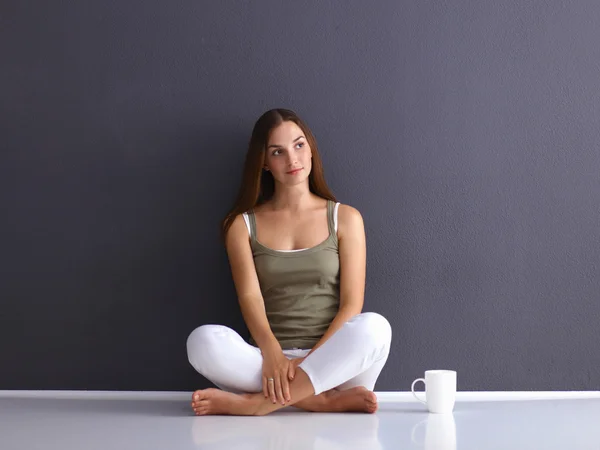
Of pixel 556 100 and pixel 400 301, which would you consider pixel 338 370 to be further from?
pixel 556 100

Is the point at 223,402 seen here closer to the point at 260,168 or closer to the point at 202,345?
the point at 202,345

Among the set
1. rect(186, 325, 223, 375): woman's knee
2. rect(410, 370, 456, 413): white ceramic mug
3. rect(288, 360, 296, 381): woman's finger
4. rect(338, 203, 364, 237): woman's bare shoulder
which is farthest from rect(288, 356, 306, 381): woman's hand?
rect(338, 203, 364, 237): woman's bare shoulder

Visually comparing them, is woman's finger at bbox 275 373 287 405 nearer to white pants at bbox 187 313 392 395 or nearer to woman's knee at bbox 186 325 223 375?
white pants at bbox 187 313 392 395

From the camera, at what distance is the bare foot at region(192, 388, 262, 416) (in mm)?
2061

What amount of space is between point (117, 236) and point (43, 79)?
58cm

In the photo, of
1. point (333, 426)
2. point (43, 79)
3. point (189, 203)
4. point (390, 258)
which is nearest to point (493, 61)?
point (390, 258)

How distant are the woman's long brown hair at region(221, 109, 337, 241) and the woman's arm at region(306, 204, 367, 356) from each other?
11 centimetres

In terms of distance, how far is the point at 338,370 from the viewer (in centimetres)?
201

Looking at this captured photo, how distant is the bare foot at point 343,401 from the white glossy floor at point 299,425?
3 centimetres

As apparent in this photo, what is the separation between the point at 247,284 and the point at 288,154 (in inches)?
16.4

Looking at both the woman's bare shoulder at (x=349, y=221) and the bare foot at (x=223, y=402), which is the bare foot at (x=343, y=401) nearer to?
the bare foot at (x=223, y=402)

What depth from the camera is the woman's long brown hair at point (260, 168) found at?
2354mm

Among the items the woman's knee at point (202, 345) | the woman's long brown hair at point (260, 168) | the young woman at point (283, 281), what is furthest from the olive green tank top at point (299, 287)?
the woman's knee at point (202, 345)

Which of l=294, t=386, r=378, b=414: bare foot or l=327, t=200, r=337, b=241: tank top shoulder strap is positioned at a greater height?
l=327, t=200, r=337, b=241: tank top shoulder strap
